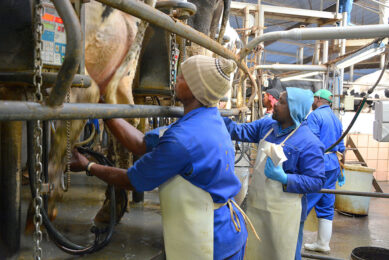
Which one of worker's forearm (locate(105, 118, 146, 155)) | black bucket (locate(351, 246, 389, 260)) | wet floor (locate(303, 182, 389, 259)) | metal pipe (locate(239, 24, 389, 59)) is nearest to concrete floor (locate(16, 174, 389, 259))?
wet floor (locate(303, 182, 389, 259))

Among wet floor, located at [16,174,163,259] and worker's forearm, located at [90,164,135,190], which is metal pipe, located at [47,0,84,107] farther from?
wet floor, located at [16,174,163,259]

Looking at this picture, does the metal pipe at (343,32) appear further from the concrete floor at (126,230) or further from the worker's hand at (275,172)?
the concrete floor at (126,230)

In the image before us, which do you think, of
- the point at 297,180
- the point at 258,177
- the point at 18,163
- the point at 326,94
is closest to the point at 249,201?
the point at 258,177

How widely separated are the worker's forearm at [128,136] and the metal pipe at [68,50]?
857 millimetres

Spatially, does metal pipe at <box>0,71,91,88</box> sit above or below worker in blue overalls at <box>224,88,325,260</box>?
above

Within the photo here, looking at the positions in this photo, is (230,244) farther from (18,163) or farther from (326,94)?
(326,94)

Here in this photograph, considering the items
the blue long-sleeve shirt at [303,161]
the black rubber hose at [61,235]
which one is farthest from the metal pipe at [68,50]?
the blue long-sleeve shirt at [303,161]

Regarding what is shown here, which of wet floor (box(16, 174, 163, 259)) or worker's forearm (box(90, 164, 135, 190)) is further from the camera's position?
wet floor (box(16, 174, 163, 259))

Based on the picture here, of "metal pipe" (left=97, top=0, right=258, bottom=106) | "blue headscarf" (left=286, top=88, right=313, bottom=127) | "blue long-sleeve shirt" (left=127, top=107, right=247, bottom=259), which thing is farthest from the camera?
"blue headscarf" (left=286, top=88, right=313, bottom=127)

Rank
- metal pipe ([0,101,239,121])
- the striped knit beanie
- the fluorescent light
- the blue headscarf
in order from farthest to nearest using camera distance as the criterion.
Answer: the fluorescent light
the blue headscarf
the striped knit beanie
metal pipe ([0,101,239,121])

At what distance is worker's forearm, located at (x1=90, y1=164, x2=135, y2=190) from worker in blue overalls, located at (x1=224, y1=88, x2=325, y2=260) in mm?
1135

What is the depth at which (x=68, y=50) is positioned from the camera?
1011 mm

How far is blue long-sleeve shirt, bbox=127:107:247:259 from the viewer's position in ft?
4.94

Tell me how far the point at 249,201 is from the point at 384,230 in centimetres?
320
